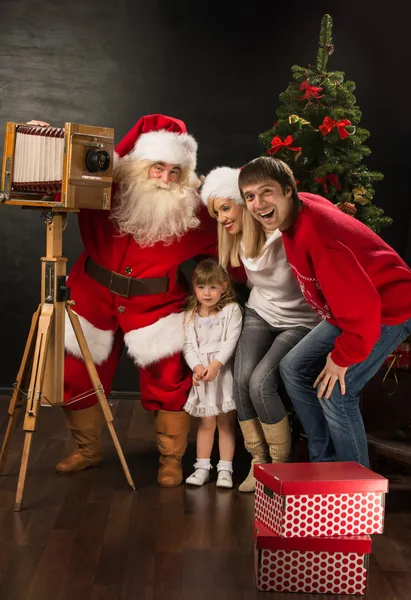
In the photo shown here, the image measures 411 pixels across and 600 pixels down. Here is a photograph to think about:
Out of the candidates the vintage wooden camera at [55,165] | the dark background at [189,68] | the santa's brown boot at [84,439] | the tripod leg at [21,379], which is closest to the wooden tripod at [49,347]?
the tripod leg at [21,379]

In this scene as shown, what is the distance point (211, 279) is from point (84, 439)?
92 centimetres

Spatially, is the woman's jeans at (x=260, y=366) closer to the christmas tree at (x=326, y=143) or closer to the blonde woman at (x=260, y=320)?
the blonde woman at (x=260, y=320)

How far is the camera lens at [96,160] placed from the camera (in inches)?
128

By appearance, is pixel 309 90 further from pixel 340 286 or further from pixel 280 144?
pixel 340 286

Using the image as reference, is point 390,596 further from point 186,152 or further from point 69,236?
point 69,236

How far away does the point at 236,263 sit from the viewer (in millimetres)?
3656

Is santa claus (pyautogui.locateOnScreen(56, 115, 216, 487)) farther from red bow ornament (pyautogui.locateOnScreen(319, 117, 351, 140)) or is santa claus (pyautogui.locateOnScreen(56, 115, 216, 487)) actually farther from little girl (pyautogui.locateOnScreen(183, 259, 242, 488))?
red bow ornament (pyautogui.locateOnScreen(319, 117, 351, 140))

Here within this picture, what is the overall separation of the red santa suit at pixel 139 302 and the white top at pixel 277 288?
36cm

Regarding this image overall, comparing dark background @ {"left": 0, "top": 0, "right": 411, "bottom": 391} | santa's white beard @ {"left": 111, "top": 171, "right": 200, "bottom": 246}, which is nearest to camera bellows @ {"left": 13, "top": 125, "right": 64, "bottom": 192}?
santa's white beard @ {"left": 111, "top": 171, "right": 200, "bottom": 246}

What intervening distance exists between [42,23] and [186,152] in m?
1.92

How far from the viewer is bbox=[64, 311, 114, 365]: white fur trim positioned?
3672 mm

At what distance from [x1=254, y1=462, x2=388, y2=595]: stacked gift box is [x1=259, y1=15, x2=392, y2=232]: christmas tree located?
5.31ft

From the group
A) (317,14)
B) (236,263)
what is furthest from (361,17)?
(236,263)

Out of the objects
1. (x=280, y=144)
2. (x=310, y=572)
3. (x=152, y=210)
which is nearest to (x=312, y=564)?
(x=310, y=572)
